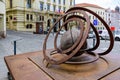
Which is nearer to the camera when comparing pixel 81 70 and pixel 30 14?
pixel 81 70

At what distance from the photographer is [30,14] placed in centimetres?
3900

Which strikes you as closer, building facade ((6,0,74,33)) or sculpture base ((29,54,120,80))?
sculpture base ((29,54,120,80))

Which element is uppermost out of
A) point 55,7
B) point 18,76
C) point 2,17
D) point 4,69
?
point 55,7

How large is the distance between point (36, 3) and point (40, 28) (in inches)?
352

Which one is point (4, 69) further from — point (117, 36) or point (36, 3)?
point (36, 3)

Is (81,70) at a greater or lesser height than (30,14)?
lesser

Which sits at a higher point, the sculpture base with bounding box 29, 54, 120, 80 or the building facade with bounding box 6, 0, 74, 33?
the building facade with bounding box 6, 0, 74, 33

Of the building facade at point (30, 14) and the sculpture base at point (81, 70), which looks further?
the building facade at point (30, 14)

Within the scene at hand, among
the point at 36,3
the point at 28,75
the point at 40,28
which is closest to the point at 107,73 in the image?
the point at 28,75

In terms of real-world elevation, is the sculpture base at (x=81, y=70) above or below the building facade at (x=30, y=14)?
below

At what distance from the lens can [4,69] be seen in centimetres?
758

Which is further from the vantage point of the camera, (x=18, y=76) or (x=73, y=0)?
(x=73, y=0)

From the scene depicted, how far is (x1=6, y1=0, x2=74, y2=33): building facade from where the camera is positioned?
3644 cm

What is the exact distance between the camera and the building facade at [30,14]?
36438 millimetres
